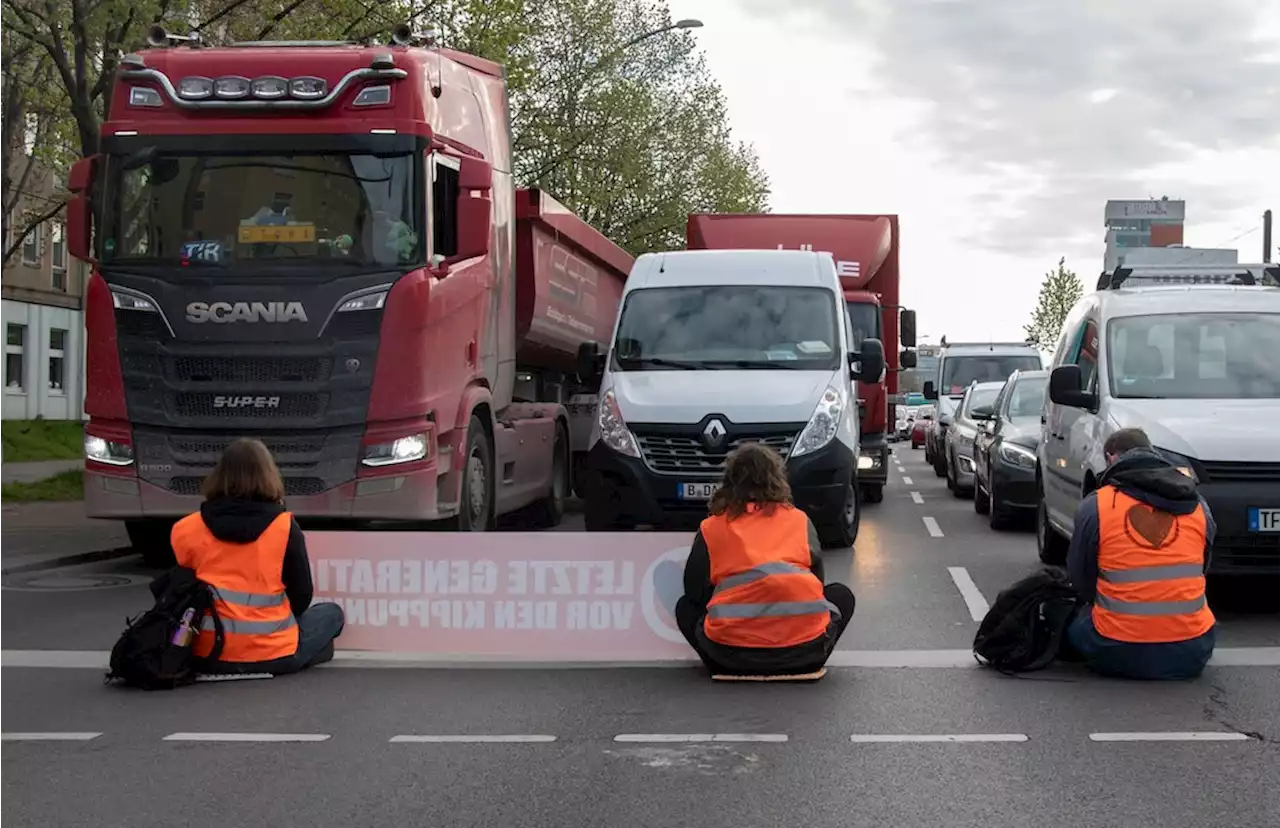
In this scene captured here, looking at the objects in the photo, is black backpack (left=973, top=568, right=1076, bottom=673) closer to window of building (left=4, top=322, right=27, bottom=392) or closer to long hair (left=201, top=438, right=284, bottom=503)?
long hair (left=201, top=438, right=284, bottom=503)

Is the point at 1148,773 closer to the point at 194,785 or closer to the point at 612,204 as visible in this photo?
the point at 194,785

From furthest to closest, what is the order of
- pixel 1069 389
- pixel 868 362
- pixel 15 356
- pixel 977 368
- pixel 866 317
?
pixel 15 356 → pixel 977 368 → pixel 866 317 → pixel 868 362 → pixel 1069 389

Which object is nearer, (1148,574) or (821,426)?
(1148,574)

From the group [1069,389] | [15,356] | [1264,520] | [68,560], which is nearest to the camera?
[1264,520]

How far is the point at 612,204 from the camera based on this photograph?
4584cm

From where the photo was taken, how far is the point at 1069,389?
12.1m

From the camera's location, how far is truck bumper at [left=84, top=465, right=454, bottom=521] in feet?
42.5

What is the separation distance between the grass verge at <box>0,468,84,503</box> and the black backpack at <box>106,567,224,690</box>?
1437cm

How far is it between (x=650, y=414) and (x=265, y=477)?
5512 millimetres

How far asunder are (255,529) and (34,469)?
2307 cm

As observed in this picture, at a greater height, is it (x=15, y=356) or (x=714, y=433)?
(x=15, y=356)

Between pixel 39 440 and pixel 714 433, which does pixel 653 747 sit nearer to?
pixel 714 433

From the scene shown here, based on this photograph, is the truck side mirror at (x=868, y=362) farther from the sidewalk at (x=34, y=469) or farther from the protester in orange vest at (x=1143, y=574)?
the sidewalk at (x=34, y=469)

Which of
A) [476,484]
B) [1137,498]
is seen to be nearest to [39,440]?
[476,484]
